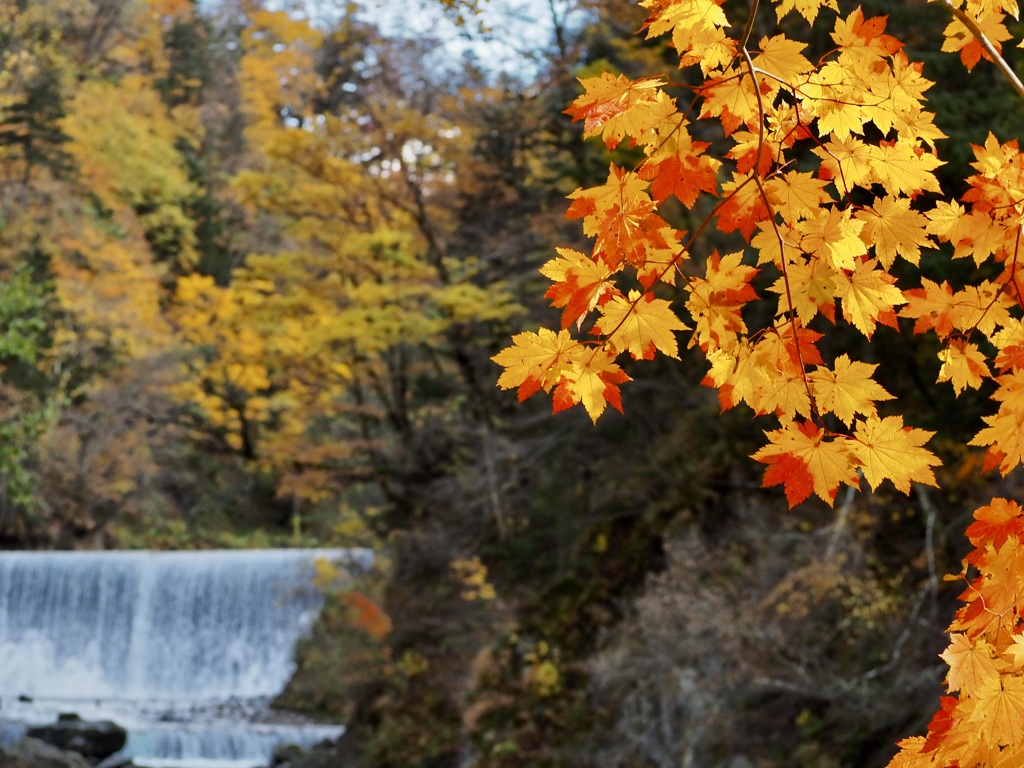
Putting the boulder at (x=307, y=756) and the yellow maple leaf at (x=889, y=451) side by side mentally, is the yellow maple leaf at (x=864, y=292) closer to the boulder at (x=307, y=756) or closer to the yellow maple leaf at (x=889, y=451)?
the yellow maple leaf at (x=889, y=451)

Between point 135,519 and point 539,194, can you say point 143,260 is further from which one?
point 539,194

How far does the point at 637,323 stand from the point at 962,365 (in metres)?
0.71

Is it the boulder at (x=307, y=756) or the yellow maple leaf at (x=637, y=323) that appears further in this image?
the boulder at (x=307, y=756)

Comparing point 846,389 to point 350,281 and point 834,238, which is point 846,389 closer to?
point 834,238

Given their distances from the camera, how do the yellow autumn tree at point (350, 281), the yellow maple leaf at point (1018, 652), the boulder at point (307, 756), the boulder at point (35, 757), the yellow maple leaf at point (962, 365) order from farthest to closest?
the boulder at point (307, 756), the boulder at point (35, 757), the yellow autumn tree at point (350, 281), the yellow maple leaf at point (962, 365), the yellow maple leaf at point (1018, 652)

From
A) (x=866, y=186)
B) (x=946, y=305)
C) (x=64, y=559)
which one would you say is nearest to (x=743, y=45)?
(x=866, y=186)

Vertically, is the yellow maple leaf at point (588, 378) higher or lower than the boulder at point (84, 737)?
higher

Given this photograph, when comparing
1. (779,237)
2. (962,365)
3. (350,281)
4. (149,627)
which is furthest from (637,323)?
(149,627)

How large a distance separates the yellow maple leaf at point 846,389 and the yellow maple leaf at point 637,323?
225 mm

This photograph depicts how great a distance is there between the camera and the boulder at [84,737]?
461 inches

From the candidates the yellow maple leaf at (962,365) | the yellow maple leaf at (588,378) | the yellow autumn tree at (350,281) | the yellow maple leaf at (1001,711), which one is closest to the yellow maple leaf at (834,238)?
the yellow maple leaf at (588,378)

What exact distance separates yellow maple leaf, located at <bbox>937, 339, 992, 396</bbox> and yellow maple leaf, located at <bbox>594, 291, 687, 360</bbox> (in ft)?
2.09

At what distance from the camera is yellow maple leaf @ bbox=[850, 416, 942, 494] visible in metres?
1.39

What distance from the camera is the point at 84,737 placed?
11.8m
